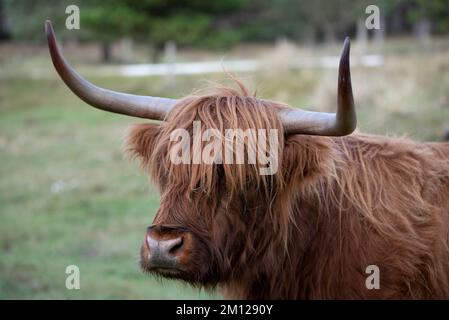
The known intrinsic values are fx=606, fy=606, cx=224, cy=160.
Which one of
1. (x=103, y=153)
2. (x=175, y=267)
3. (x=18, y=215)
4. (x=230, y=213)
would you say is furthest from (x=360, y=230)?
(x=103, y=153)

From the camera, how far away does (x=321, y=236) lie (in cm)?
362

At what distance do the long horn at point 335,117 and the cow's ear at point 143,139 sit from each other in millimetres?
843

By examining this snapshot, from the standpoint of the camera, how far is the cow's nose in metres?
3.07

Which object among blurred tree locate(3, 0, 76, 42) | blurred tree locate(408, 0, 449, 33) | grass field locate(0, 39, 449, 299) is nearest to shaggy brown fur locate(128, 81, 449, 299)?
grass field locate(0, 39, 449, 299)

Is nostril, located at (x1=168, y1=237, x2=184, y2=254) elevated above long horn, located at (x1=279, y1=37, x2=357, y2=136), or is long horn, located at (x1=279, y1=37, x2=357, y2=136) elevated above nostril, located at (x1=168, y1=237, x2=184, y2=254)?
long horn, located at (x1=279, y1=37, x2=357, y2=136)

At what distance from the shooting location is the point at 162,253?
3070 mm

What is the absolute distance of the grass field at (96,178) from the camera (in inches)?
259

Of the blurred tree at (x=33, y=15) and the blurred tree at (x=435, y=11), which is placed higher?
the blurred tree at (x=33, y=15)

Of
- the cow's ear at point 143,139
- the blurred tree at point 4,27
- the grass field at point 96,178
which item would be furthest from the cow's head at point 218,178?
the blurred tree at point 4,27

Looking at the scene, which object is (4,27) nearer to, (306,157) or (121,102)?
(121,102)

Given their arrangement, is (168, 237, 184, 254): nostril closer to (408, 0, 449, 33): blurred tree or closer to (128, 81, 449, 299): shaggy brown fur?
(128, 81, 449, 299): shaggy brown fur

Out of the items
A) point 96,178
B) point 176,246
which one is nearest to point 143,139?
point 176,246

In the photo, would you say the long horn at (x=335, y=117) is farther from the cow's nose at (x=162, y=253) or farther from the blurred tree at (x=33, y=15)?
the blurred tree at (x=33, y=15)

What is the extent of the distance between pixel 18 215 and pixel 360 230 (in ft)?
22.0
